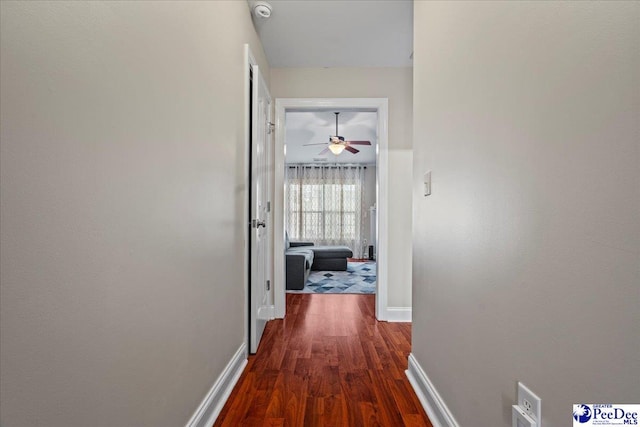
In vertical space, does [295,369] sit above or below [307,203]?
below

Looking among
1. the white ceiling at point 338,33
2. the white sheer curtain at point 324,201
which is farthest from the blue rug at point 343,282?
the white ceiling at point 338,33

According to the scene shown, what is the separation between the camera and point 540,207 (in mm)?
794

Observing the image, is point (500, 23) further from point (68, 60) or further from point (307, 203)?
point (307, 203)

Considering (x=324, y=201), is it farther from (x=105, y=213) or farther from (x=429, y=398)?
(x=105, y=213)

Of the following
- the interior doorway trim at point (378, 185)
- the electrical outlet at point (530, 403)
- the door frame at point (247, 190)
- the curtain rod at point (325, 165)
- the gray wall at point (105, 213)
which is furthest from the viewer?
the curtain rod at point (325, 165)

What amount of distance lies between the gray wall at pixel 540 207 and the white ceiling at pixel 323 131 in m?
2.73

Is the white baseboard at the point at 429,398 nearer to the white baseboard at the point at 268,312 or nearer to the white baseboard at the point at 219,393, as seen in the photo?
the white baseboard at the point at 219,393

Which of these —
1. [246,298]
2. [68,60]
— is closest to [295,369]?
[246,298]

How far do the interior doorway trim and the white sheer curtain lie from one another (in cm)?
508

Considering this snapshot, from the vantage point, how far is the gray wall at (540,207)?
1.96 ft

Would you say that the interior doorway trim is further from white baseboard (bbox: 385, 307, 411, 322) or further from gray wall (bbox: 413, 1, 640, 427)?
gray wall (bbox: 413, 1, 640, 427)

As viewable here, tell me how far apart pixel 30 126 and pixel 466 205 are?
1235mm

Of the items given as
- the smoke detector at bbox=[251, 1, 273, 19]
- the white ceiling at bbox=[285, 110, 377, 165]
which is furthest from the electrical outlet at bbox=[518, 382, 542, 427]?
the white ceiling at bbox=[285, 110, 377, 165]

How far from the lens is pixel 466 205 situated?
1213mm
